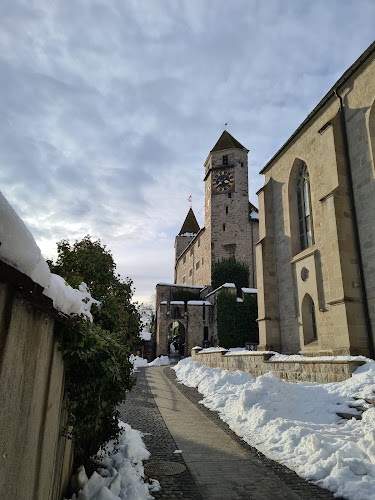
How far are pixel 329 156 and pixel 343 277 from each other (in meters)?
5.10

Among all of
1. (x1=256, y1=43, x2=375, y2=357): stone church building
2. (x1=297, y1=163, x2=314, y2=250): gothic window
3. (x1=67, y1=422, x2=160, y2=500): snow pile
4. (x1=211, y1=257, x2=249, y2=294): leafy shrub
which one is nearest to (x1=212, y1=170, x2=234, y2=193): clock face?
(x1=211, y1=257, x2=249, y2=294): leafy shrub

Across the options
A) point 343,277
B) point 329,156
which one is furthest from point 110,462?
point 329,156

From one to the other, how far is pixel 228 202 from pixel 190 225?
20542mm

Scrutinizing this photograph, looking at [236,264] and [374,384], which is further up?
[236,264]

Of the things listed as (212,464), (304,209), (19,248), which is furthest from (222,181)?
(19,248)

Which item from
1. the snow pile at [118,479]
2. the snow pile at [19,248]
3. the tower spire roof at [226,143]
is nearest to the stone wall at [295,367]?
the snow pile at [118,479]

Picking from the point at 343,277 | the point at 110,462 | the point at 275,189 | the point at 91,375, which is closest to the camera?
A: the point at 91,375

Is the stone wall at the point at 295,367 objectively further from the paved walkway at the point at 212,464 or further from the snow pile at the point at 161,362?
the snow pile at the point at 161,362

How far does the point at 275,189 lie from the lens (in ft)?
66.3

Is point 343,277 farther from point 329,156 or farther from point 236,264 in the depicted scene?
point 236,264

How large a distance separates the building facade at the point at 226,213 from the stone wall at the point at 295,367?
73.5ft

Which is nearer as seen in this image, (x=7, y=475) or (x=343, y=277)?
(x=7, y=475)

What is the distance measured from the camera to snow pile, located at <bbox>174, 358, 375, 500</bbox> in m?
4.91

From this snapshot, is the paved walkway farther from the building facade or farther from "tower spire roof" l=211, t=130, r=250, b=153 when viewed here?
"tower spire roof" l=211, t=130, r=250, b=153
